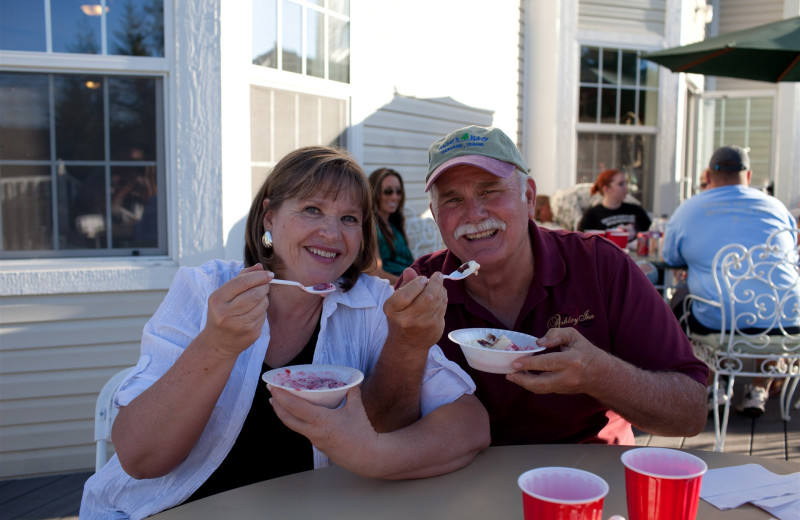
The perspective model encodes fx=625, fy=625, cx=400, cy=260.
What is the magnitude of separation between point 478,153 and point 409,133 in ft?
12.3

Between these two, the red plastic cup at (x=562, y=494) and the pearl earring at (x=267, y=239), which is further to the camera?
the pearl earring at (x=267, y=239)

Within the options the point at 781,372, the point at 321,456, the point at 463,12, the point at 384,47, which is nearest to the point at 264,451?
the point at 321,456

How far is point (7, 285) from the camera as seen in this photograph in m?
3.16

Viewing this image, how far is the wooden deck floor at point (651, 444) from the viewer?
2.94m

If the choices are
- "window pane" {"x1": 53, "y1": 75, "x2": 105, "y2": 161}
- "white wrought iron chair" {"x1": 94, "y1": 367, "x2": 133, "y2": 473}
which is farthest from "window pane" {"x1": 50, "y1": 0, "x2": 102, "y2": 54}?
"white wrought iron chair" {"x1": 94, "y1": 367, "x2": 133, "y2": 473}

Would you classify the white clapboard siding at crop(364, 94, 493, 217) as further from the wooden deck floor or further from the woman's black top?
the woman's black top

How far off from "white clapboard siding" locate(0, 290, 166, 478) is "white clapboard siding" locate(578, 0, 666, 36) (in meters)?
6.84

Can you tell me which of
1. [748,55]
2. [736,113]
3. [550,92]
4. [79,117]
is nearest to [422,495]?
[79,117]

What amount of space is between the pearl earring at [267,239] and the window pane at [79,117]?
6.51ft

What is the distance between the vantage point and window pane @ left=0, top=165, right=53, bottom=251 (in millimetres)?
3219

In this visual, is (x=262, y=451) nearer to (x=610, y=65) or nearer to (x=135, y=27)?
(x=135, y=27)

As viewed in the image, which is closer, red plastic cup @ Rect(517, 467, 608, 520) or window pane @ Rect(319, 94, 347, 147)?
red plastic cup @ Rect(517, 467, 608, 520)

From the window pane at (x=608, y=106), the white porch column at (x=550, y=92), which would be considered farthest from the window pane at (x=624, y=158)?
the white porch column at (x=550, y=92)

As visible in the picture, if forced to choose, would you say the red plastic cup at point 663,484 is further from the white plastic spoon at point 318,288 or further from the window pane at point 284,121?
the window pane at point 284,121
